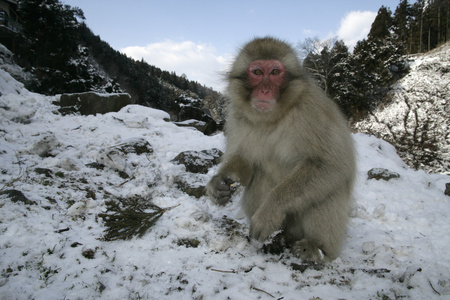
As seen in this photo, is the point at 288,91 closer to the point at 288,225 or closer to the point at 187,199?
the point at 288,225

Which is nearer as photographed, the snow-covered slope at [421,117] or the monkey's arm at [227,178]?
the monkey's arm at [227,178]

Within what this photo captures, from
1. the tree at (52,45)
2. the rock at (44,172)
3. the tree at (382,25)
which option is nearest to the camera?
the rock at (44,172)

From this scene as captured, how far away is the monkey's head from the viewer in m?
2.11

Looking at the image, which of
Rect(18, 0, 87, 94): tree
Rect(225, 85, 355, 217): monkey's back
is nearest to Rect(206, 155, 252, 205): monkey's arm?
Rect(225, 85, 355, 217): monkey's back

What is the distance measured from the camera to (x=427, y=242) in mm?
2324

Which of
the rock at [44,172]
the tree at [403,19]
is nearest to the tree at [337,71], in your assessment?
the tree at [403,19]

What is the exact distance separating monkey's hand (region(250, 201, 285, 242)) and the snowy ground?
8.2 inches

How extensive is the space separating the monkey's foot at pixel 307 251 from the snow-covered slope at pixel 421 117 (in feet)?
64.3

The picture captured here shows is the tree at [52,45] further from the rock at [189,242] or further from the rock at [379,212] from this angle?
the rock at [379,212]

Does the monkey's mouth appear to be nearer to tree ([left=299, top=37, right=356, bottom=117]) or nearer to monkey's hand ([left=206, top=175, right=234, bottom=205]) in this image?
monkey's hand ([left=206, top=175, right=234, bottom=205])

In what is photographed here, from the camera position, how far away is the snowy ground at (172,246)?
1.63 metres

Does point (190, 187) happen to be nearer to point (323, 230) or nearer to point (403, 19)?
point (323, 230)

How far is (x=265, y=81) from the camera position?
2.13m

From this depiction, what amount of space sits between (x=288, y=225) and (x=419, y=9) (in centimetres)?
4116
